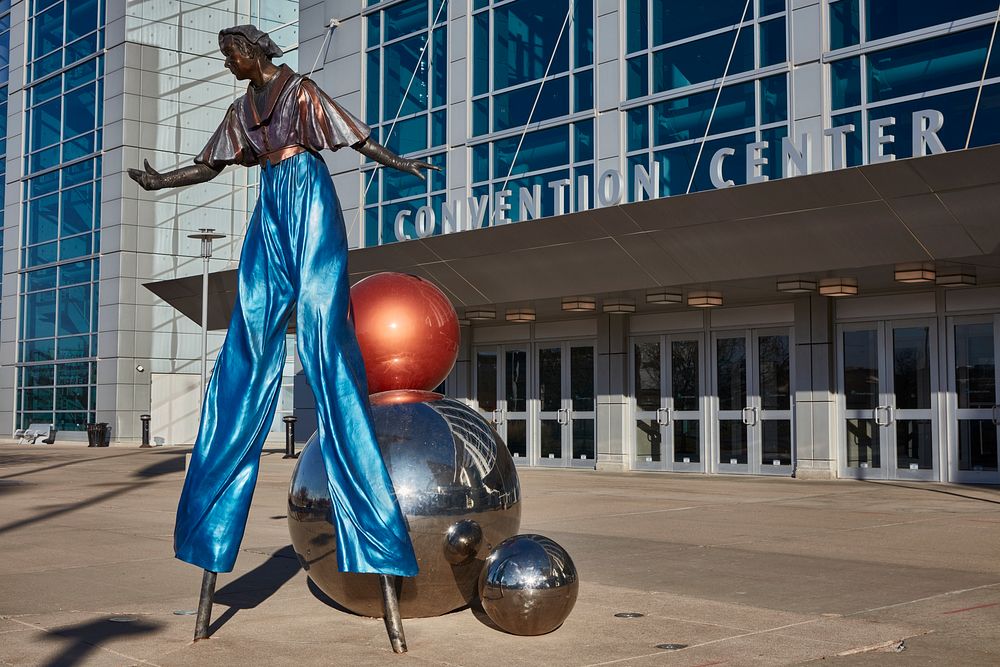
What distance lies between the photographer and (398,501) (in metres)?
5.45

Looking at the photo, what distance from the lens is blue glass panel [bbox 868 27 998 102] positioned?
57.7ft

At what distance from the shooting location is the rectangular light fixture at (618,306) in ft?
75.2

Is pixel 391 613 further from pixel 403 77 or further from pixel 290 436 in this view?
pixel 290 436

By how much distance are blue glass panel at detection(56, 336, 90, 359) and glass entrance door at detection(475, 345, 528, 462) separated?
2175 cm

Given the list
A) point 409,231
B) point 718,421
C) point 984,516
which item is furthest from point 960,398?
point 409,231

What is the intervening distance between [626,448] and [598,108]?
7.24m

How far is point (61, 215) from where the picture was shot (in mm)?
44531

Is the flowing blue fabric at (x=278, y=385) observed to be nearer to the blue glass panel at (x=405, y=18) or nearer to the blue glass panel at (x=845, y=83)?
the blue glass panel at (x=845, y=83)

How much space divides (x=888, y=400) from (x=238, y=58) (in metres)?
17.0

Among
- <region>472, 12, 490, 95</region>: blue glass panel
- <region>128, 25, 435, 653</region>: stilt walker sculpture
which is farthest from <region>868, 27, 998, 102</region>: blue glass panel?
<region>128, 25, 435, 653</region>: stilt walker sculpture

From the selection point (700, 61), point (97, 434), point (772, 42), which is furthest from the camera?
point (97, 434)

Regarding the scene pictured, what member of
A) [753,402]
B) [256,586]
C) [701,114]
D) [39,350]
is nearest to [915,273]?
[753,402]

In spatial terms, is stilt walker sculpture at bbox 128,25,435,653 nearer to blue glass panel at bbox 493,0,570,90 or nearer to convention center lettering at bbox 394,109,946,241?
convention center lettering at bbox 394,109,946,241

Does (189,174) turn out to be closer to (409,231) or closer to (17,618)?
(17,618)
